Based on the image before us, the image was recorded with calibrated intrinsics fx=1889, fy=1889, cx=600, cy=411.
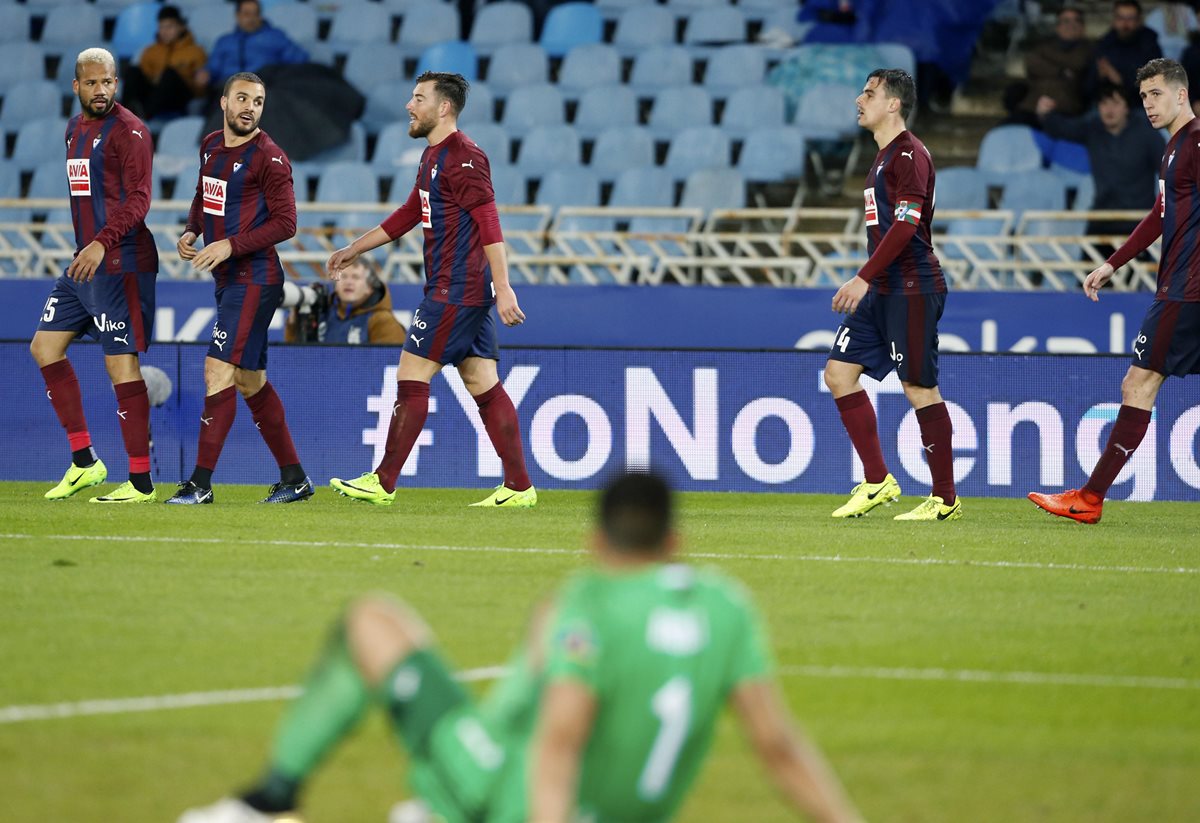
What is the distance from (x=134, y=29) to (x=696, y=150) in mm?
6597

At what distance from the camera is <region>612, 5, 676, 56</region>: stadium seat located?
64.9 feet

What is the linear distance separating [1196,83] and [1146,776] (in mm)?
13822

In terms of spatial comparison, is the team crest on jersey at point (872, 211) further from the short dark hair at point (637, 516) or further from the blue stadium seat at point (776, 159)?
the short dark hair at point (637, 516)

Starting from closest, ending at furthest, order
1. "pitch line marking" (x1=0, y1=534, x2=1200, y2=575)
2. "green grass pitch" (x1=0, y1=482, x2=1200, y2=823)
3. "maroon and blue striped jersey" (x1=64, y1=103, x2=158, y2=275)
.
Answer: "green grass pitch" (x1=0, y1=482, x2=1200, y2=823) → "pitch line marking" (x1=0, y1=534, x2=1200, y2=575) → "maroon and blue striped jersey" (x1=64, y1=103, x2=158, y2=275)

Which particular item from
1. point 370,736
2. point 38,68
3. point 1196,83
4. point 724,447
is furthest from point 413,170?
point 370,736

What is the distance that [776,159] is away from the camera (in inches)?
698

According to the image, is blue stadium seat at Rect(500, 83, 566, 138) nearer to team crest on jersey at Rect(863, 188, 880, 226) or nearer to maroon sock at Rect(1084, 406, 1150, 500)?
team crest on jersey at Rect(863, 188, 880, 226)

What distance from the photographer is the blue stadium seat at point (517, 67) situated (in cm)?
1939

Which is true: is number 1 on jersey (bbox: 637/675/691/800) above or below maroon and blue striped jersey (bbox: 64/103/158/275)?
below

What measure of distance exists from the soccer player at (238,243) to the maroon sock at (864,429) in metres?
3.29

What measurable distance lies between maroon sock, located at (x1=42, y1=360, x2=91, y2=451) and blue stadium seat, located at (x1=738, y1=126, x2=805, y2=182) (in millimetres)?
8309

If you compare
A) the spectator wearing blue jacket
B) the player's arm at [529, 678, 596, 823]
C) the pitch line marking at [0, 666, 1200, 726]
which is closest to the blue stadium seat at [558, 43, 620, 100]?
the spectator wearing blue jacket

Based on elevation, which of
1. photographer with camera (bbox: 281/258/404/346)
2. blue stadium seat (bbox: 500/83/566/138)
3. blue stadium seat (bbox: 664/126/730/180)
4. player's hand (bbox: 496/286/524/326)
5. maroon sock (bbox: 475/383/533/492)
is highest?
blue stadium seat (bbox: 500/83/566/138)

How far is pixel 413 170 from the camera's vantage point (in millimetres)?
17984
